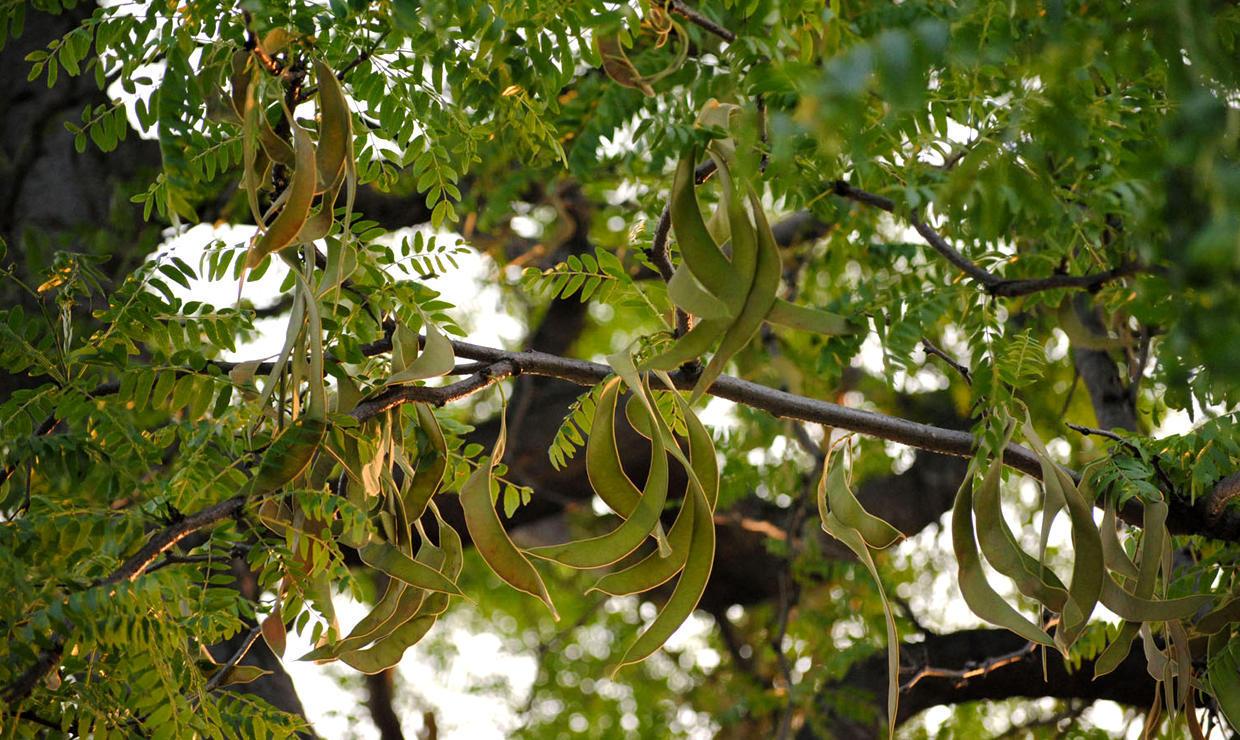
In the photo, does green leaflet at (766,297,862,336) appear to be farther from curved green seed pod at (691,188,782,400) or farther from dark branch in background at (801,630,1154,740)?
dark branch in background at (801,630,1154,740)

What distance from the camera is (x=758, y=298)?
A: 0.89 m

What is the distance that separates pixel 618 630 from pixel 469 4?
13.2 ft

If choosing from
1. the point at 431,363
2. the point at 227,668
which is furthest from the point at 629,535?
the point at 227,668

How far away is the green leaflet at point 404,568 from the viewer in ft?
3.63

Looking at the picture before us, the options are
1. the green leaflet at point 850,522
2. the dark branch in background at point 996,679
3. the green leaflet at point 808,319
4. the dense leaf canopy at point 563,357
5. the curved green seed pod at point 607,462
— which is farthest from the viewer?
the dark branch in background at point 996,679

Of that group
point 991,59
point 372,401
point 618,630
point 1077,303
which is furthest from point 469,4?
point 618,630

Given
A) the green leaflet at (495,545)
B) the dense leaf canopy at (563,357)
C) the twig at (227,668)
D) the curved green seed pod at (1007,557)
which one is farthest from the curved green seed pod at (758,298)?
the twig at (227,668)

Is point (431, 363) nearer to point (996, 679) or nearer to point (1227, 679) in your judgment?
point (1227, 679)

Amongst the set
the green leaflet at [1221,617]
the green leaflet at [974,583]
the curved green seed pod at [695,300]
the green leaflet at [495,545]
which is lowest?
the green leaflet at [1221,617]

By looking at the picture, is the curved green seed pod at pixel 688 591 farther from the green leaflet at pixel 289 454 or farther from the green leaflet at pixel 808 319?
the green leaflet at pixel 289 454

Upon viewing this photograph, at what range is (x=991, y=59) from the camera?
74 cm

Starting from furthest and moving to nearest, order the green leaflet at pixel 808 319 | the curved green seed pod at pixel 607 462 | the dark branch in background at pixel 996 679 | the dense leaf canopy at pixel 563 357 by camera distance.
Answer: the dark branch in background at pixel 996 679 → the curved green seed pod at pixel 607 462 → the green leaflet at pixel 808 319 → the dense leaf canopy at pixel 563 357

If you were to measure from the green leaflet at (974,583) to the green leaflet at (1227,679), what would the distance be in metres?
0.29

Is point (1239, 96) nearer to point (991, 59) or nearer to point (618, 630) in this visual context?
point (991, 59)
